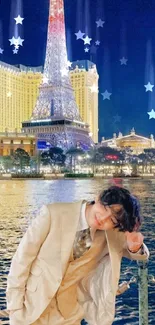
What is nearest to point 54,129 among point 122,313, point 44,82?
point 44,82

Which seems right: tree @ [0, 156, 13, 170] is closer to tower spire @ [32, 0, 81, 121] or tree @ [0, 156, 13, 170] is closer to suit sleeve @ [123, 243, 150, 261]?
tower spire @ [32, 0, 81, 121]

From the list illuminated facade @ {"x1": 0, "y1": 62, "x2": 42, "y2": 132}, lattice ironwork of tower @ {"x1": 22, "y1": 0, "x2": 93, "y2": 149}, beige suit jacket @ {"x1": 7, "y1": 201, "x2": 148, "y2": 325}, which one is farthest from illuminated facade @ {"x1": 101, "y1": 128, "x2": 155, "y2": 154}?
beige suit jacket @ {"x1": 7, "y1": 201, "x2": 148, "y2": 325}

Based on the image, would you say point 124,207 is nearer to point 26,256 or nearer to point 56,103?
point 26,256

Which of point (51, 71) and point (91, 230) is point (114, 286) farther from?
point (51, 71)

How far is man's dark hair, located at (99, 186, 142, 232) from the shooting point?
8.64 feet

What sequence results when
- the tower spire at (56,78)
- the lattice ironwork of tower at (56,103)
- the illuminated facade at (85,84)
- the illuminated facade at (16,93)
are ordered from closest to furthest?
the tower spire at (56,78) < the lattice ironwork of tower at (56,103) < the illuminated facade at (16,93) < the illuminated facade at (85,84)

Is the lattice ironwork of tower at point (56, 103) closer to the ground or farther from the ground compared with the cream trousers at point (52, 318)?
farther from the ground

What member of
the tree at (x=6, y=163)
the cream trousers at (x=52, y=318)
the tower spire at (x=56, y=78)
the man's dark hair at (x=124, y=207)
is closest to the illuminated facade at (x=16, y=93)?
the tower spire at (x=56, y=78)

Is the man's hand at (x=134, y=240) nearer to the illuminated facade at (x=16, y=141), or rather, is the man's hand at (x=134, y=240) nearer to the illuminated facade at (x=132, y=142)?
the illuminated facade at (x=16, y=141)

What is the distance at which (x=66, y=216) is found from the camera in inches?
108

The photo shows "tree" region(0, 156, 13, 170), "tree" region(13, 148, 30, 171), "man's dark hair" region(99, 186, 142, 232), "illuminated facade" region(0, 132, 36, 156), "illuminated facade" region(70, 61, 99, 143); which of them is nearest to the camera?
"man's dark hair" region(99, 186, 142, 232)

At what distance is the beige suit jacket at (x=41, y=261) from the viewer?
8.88ft

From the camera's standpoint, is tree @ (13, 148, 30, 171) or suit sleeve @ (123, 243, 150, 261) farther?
tree @ (13, 148, 30, 171)

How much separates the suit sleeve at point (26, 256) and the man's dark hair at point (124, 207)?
35cm
